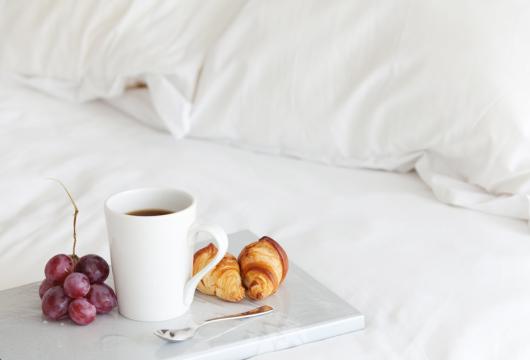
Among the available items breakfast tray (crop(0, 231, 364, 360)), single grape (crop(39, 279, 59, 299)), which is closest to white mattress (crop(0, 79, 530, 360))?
breakfast tray (crop(0, 231, 364, 360))

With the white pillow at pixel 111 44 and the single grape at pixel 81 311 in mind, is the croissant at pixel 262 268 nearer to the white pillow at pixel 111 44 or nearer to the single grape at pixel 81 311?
the single grape at pixel 81 311

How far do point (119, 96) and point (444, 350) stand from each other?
2.77 feet

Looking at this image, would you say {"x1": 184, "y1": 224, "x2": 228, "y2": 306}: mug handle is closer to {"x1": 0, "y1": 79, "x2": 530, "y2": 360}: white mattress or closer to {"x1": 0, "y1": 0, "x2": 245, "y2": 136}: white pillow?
{"x1": 0, "y1": 79, "x2": 530, "y2": 360}: white mattress

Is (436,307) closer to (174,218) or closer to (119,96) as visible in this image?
(174,218)

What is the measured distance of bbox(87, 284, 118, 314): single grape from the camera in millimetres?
675

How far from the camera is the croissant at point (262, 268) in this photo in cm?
70

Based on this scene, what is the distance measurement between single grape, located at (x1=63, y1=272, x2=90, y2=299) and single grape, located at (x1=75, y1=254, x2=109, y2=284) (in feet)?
0.08

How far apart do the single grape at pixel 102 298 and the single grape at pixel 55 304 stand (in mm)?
21

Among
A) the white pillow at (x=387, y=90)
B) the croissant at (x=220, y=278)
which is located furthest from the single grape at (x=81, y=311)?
the white pillow at (x=387, y=90)

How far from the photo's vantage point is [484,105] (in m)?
0.97

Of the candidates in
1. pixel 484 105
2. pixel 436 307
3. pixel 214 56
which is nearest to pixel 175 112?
pixel 214 56

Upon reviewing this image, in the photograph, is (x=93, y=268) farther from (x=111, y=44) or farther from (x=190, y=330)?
(x=111, y=44)

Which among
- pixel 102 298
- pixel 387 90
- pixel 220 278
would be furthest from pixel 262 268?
pixel 387 90

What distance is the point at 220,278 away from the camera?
2.32ft
